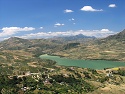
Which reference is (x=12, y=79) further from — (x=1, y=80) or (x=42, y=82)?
(x=42, y=82)

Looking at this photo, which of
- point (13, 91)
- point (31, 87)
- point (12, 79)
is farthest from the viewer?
point (12, 79)

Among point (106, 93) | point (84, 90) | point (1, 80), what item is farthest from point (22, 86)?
point (106, 93)

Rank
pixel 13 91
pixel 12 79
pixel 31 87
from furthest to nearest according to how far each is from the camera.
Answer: pixel 12 79, pixel 31 87, pixel 13 91

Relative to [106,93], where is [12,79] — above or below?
above

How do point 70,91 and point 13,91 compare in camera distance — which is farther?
point 70,91

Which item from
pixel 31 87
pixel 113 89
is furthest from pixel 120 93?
pixel 31 87

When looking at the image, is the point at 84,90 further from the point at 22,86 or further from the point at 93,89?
the point at 22,86

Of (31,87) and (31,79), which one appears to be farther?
(31,79)

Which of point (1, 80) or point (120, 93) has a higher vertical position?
point (1, 80)
